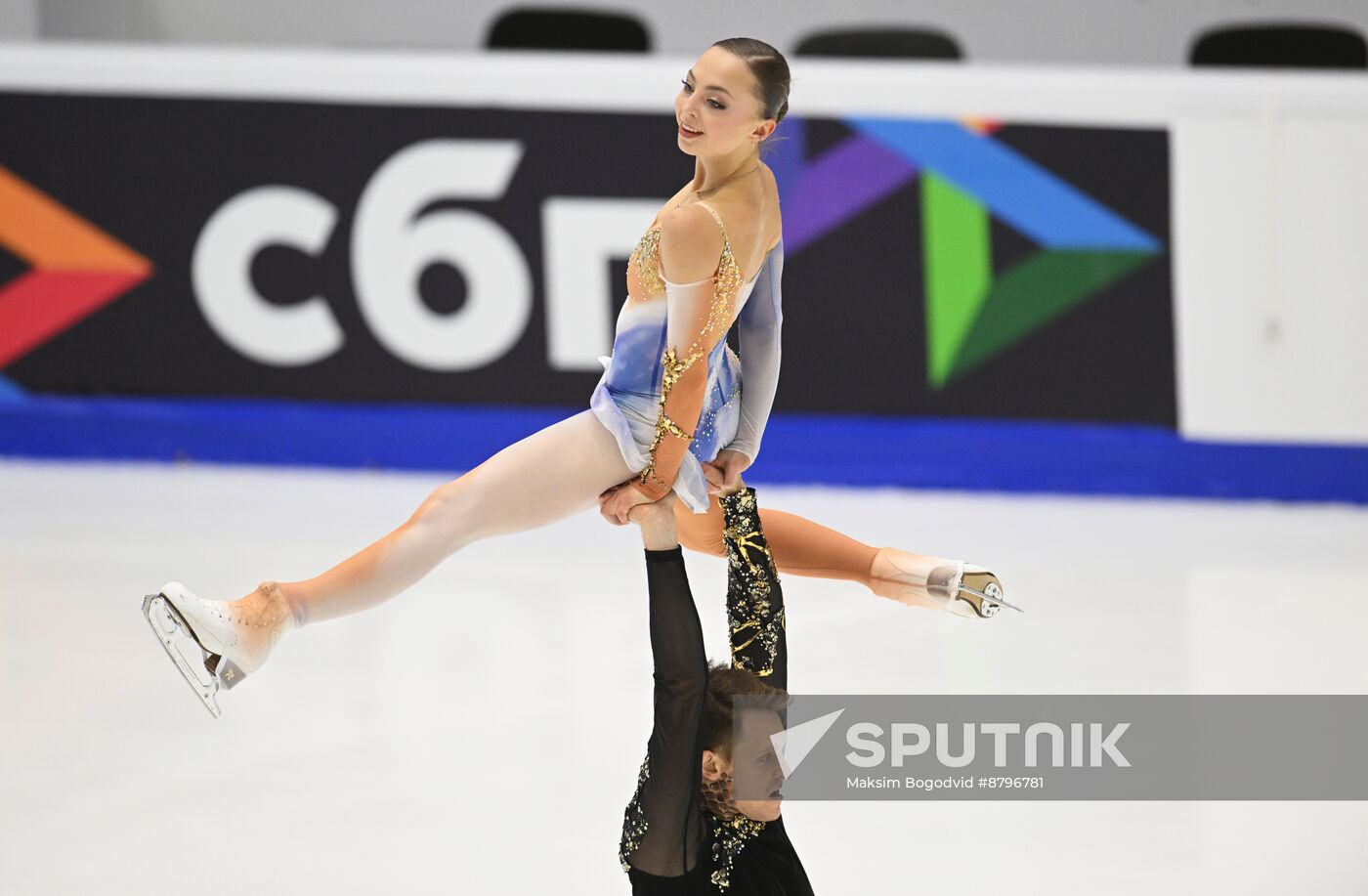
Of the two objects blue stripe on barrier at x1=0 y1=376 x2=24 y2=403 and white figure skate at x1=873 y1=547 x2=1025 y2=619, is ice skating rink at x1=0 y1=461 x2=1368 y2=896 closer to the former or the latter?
blue stripe on barrier at x1=0 y1=376 x2=24 y2=403

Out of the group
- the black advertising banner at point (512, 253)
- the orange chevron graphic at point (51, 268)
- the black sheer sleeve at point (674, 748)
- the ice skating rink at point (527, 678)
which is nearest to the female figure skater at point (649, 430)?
the black sheer sleeve at point (674, 748)

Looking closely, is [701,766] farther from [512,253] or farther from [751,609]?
[512,253]

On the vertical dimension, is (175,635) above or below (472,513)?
below

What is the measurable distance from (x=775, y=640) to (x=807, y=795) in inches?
19.3

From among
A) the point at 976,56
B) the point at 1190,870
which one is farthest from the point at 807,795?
the point at 976,56

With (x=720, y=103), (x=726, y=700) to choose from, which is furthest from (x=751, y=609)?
(x=720, y=103)

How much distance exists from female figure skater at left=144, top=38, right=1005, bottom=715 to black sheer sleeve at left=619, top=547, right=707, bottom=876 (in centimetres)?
31

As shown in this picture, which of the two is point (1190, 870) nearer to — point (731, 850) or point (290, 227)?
point (731, 850)

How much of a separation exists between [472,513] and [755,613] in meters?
0.46

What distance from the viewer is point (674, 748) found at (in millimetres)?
2277

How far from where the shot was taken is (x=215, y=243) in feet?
19.2

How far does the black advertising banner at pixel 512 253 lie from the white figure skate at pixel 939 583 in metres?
2.98

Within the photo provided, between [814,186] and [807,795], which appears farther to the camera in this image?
[814,186]

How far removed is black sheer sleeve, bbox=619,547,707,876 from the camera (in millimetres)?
2277
